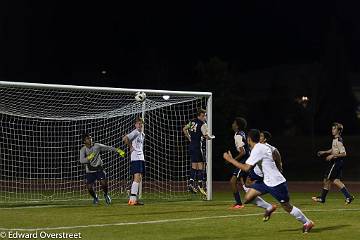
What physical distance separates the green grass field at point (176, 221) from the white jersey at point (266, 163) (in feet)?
2.94

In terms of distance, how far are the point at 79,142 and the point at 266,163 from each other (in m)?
11.8

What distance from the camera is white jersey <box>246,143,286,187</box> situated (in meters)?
13.5

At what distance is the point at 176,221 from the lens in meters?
15.1

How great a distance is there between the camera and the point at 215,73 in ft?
137

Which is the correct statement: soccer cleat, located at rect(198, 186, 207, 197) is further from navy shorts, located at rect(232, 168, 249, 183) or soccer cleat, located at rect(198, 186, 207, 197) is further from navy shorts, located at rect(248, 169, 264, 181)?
navy shorts, located at rect(248, 169, 264, 181)

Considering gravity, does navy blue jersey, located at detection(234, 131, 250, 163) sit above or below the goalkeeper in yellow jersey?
above

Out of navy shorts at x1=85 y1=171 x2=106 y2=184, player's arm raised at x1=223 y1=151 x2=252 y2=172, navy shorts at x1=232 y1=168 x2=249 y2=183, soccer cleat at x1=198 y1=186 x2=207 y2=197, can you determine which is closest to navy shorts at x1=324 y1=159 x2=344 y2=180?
navy shorts at x1=232 y1=168 x2=249 y2=183

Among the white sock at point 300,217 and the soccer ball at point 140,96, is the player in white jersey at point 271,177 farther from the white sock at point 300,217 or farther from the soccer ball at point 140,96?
the soccer ball at point 140,96

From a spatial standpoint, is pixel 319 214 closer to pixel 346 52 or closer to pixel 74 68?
pixel 74 68

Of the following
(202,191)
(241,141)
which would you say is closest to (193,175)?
(202,191)

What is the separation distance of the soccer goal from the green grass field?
361 centimetres

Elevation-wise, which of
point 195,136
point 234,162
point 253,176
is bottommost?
point 253,176

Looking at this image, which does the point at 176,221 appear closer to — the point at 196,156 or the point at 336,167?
the point at 336,167

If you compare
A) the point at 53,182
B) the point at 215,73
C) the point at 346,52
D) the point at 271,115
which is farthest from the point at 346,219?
the point at 346,52
